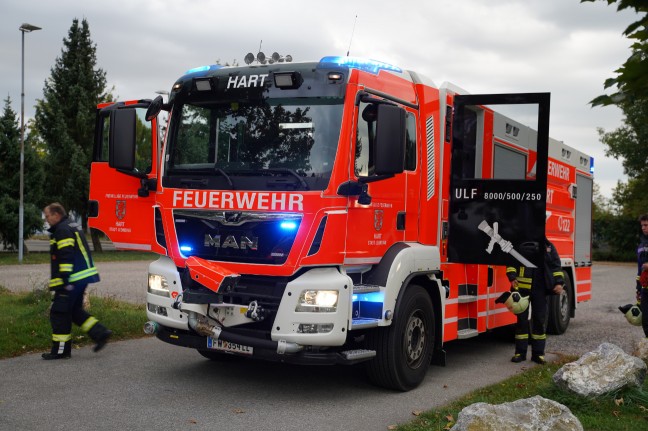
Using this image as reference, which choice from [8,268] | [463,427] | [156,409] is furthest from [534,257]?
[8,268]

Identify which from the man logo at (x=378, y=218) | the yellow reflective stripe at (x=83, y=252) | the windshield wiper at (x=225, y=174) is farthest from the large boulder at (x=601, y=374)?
the yellow reflective stripe at (x=83, y=252)

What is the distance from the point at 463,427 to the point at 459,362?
4.12m

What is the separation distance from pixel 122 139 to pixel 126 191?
1099mm

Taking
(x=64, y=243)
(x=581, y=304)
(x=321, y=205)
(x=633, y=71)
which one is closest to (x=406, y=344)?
(x=321, y=205)

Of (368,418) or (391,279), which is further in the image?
(391,279)

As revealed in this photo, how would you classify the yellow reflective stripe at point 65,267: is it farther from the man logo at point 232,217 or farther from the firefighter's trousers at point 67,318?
the man logo at point 232,217

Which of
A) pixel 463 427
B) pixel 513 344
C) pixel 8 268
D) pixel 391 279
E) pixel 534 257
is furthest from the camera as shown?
pixel 8 268

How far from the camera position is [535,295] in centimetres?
869

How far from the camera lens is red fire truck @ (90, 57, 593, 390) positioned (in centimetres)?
620

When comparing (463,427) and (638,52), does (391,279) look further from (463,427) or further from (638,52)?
(638,52)

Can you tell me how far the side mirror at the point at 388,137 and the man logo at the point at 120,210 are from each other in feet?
10.4

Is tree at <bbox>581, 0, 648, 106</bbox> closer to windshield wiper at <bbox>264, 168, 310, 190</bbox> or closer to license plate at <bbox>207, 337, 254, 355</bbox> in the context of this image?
windshield wiper at <bbox>264, 168, 310, 190</bbox>

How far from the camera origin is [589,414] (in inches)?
232

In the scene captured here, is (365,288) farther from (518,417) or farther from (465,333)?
(465,333)
